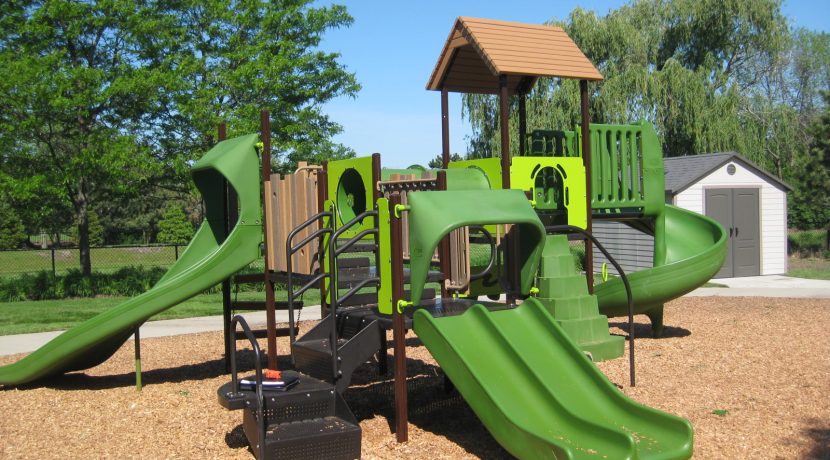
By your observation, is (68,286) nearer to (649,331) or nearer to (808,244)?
(649,331)

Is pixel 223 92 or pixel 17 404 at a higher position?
pixel 223 92

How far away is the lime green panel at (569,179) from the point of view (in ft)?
30.5

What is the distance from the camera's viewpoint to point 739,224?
20.6 metres

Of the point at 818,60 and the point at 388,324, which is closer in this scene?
the point at 388,324

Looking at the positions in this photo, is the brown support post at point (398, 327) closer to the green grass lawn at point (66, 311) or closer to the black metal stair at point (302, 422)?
the black metal stair at point (302, 422)

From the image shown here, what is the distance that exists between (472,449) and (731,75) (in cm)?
3405

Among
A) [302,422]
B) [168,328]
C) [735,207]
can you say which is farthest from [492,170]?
[735,207]

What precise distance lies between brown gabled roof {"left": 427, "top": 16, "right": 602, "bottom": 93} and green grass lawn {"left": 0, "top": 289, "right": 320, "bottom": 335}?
317 inches

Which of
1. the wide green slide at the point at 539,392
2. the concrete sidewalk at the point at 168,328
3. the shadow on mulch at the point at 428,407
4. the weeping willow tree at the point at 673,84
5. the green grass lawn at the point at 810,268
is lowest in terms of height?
the green grass lawn at the point at 810,268

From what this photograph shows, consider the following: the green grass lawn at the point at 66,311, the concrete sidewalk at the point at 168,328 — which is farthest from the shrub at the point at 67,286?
the concrete sidewalk at the point at 168,328

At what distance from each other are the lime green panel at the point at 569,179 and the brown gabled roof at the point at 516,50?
3.31ft

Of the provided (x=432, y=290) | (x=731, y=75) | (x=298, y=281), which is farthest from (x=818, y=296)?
(x=731, y=75)

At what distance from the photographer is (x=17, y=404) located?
7.74 metres

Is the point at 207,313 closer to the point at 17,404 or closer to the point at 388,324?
the point at 17,404
